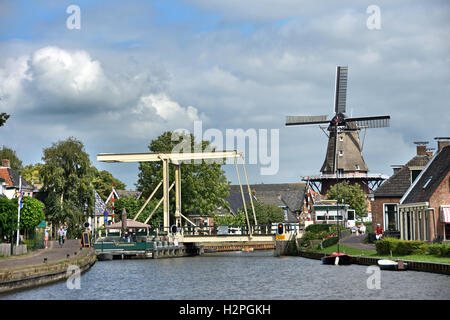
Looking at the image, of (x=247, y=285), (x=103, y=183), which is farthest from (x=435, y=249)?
(x=103, y=183)

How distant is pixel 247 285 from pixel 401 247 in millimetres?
10393

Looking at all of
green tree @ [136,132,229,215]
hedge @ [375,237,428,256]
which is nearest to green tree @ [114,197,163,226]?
green tree @ [136,132,229,215]

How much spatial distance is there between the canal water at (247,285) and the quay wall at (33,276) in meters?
0.45

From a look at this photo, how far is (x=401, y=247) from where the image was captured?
37.1 m

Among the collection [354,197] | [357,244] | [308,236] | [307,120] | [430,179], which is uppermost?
[307,120]

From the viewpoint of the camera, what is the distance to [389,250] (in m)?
38.1

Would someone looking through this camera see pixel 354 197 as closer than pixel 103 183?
Yes

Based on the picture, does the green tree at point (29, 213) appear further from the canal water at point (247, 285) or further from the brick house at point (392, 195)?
the brick house at point (392, 195)

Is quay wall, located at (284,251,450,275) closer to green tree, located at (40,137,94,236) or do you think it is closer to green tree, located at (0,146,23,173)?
green tree, located at (40,137,94,236)

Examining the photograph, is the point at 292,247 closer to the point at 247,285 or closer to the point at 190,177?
the point at 190,177

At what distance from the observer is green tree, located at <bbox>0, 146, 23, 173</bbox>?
3681 inches

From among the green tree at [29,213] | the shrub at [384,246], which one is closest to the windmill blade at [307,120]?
the green tree at [29,213]

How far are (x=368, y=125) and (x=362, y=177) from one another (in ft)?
31.9
